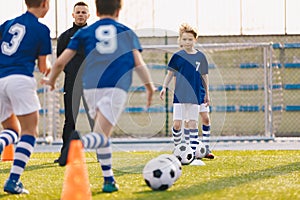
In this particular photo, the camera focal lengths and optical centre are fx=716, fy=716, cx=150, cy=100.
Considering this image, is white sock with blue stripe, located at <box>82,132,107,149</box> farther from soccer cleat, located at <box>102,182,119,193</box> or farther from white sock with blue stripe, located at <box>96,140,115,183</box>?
soccer cleat, located at <box>102,182,119,193</box>

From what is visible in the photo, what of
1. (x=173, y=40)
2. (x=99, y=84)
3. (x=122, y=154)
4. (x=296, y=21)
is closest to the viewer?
(x=99, y=84)

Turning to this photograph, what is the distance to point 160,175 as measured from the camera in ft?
18.4

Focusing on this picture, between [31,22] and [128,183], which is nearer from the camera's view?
[31,22]

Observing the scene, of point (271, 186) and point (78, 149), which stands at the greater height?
point (78, 149)

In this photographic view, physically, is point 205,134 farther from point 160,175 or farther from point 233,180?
point 160,175

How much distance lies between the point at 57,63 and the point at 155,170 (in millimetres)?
1129

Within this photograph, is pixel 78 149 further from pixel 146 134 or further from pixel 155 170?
pixel 146 134

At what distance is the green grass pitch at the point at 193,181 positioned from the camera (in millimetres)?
5395

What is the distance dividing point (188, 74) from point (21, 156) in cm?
327

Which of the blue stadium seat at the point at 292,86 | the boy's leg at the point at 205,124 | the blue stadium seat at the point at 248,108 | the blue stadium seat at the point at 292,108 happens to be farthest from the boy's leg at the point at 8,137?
the blue stadium seat at the point at 292,86

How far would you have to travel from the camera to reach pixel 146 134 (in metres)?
8.98

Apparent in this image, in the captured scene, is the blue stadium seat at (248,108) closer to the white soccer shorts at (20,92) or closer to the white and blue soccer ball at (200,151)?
the white and blue soccer ball at (200,151)

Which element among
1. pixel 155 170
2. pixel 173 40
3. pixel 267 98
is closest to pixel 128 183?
pixel 155 170

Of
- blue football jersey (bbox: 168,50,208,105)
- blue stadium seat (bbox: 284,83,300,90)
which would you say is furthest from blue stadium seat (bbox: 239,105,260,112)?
blue football jersey (bbox: 168,50,208,105)
